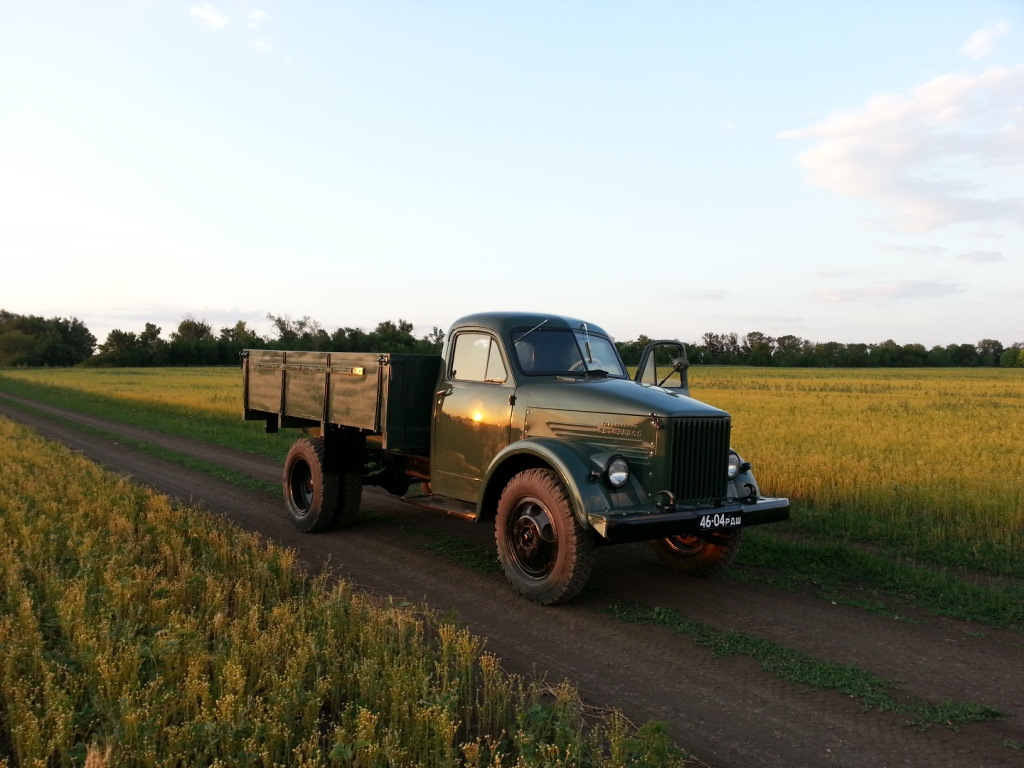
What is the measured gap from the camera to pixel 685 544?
7.08 m

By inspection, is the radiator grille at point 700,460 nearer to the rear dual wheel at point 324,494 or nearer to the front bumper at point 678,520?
the front bumper at point 678,520

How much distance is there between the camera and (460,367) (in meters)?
7.62

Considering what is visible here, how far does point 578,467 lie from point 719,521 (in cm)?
122

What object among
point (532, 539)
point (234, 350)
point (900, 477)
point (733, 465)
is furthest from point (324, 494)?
point (234, 350)

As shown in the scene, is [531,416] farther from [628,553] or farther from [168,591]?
[168,591]

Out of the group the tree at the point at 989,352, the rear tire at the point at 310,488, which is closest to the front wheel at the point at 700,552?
the rear tire at the point at 310,488

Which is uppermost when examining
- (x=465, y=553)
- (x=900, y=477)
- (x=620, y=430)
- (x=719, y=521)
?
(x=620, y=430)

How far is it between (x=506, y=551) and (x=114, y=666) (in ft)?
10.4

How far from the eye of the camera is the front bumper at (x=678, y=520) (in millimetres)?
5461

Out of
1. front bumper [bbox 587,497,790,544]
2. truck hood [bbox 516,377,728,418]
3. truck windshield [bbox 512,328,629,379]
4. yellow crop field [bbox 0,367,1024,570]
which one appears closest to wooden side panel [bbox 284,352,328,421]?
truck windshield [bbox 512,328,629,379]

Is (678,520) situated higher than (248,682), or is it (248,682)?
(678,520)

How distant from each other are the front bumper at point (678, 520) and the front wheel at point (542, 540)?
31 centimetres

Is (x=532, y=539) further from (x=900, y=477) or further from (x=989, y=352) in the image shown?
(x=989, y=352)

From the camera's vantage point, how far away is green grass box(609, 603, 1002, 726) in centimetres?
420
